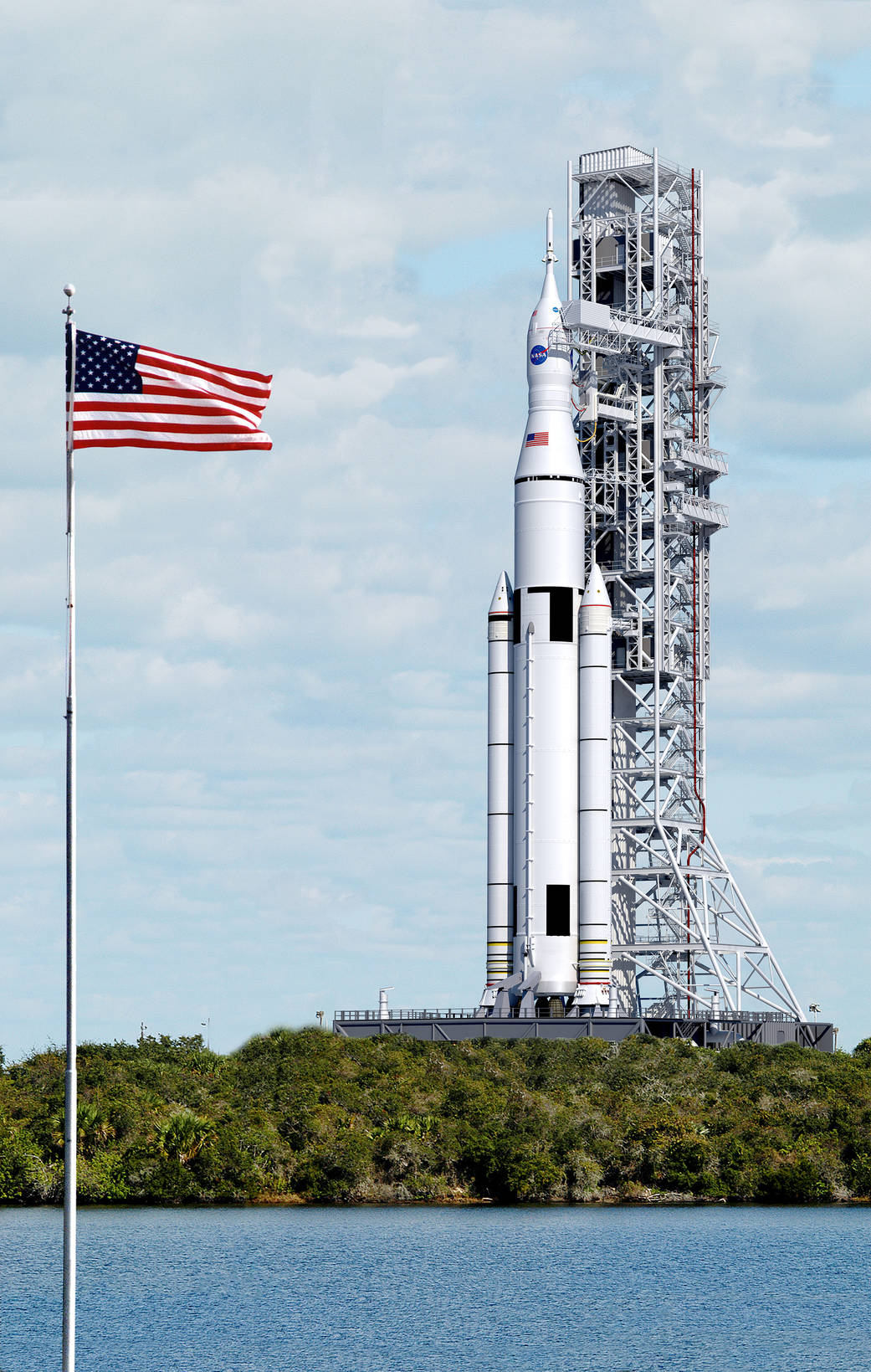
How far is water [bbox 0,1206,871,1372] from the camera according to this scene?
44.4 meters

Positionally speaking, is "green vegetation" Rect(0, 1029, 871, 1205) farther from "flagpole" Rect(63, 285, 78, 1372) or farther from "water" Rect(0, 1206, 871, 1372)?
"flagpole" Rect(63, 285, 78, 1372)

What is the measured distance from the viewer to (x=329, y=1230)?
64750 mm

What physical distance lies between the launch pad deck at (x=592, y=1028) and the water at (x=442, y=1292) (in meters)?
14.6

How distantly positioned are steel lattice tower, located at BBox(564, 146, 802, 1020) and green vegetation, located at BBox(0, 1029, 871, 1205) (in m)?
11.8

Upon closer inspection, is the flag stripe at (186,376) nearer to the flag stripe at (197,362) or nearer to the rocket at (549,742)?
the flag stripe at (197,362)

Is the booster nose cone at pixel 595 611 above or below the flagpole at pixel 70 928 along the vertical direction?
above

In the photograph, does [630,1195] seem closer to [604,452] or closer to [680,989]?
[680,989]

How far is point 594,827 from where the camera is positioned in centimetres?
8569

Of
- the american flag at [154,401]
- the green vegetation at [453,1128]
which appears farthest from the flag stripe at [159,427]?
the green vegetation at [453,1128]

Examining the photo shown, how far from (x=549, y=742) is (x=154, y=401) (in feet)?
189

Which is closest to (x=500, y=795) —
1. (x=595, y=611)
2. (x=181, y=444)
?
(x=595, y=611)

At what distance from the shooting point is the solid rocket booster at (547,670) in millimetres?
85625

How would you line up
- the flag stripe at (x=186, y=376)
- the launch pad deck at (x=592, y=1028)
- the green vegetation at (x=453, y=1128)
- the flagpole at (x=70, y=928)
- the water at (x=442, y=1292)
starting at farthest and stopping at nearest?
the launch pad deck at (x=592, y=1028)
the green vegetation at (x=453, y=1128)
the water at (x=442, y=1292)
the flag stripe at (x=186, y=376)
the flagpole at (x=70, y=928)

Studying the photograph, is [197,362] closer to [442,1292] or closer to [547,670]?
[442,1292]
